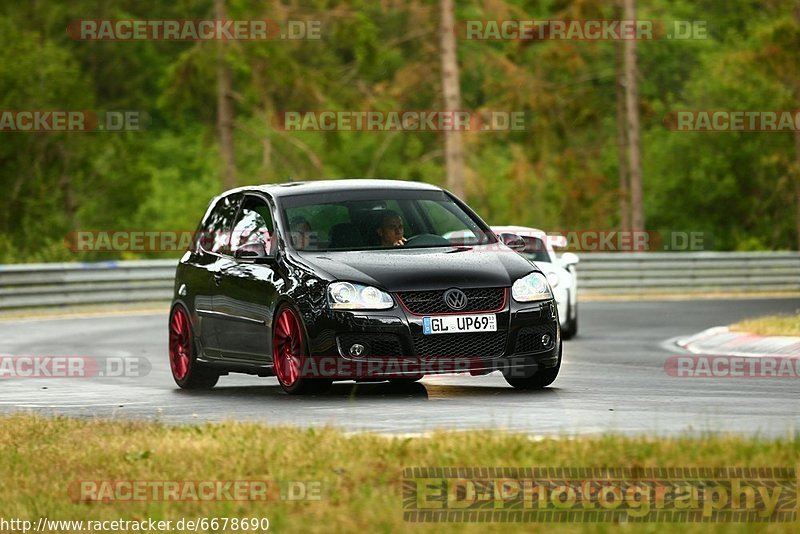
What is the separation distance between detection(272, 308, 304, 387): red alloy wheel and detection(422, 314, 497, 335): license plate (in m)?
0.98

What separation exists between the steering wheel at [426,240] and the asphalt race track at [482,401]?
116 cm

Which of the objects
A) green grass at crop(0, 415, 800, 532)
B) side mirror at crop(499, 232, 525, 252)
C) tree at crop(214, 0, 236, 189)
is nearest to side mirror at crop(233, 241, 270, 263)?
side mirror at crop(499, 232, 525, 252)

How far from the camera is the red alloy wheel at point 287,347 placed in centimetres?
1341

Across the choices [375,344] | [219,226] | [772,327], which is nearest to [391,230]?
[375,344]

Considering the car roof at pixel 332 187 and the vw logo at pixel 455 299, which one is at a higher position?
the car roof at pixel 332 187

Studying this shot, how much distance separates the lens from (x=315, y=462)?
927 cm

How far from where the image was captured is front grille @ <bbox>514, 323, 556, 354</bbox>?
13.4 meters

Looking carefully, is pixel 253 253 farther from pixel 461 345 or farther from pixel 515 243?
pixel 515 243

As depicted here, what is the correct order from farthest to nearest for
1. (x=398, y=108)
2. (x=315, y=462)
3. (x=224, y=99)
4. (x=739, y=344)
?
(x=398, y=108)
(x=224, y=99)
(x=739, y=344)
(x=315, y=462)

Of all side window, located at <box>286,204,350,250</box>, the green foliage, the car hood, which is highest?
side window, located at <box>286,204,350,250</box>

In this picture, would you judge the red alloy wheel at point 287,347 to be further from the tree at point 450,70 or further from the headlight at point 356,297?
the tree at point 450,70

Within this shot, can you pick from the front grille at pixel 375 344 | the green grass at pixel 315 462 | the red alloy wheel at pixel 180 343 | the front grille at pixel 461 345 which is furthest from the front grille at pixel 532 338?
the red alloy wheel at pixel 180 343

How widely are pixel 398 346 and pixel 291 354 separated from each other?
3.26 feet

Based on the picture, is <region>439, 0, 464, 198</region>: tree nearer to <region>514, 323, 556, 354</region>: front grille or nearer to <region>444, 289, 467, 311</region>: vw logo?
<region>514, 323, 556, 354</region>: front grille
